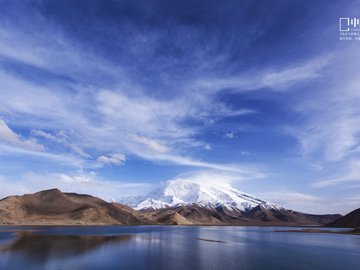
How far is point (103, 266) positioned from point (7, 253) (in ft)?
67.3

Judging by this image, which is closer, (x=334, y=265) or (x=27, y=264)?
(x=27, y=264)

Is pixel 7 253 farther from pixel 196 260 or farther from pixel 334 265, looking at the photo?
pixel 334 265

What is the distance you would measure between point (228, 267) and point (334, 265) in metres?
20.1

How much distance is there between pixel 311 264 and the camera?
53.8 meters

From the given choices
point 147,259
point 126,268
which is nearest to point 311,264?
point 147,259

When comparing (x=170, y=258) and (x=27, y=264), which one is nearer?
(x=27, y=264)

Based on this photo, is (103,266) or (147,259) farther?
(147,259)

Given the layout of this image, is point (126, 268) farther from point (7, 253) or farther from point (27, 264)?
point (7, 253)

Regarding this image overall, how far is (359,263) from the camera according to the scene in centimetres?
5681

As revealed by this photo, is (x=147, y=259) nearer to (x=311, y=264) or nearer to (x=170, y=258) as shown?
(x=170, y=258)

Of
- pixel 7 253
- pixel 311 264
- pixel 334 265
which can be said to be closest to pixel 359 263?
pixel 334 265

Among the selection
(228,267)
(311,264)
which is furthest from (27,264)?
(311,264)

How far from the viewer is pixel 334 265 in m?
53.7

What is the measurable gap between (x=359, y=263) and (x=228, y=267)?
88.1 feet
